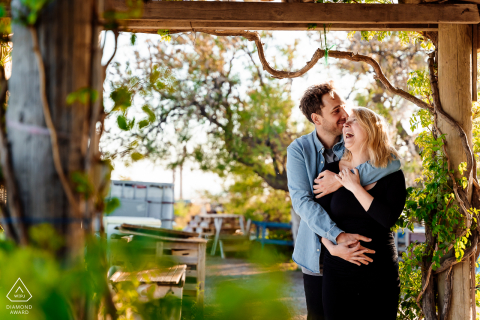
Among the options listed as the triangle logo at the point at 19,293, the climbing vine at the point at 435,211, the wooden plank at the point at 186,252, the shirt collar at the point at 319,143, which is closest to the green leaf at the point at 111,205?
the triangle logo at the point at 19,293

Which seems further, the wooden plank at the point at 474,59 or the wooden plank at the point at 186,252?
the wooden plank at the point at 186,252

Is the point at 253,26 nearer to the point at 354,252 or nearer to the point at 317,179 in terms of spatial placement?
the point at 317,179

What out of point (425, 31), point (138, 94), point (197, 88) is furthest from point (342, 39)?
point (138, 94)

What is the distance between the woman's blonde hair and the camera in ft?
6.19

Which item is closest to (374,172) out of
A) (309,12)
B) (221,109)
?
(309,12)

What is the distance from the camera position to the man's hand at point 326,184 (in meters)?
1.96

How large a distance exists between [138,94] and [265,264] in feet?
1.45

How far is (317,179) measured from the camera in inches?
79.4

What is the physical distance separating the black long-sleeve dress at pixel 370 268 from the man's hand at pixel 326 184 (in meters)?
0.05

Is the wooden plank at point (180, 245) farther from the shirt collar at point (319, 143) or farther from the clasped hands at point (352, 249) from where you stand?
the clasped hands at point (352, 249)

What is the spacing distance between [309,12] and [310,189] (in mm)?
1157

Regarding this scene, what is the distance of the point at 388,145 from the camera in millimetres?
1951

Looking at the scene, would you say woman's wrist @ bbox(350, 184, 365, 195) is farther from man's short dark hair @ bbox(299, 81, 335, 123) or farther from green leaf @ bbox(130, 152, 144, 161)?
green leaf @ bbox(130, 152, 144, 161)

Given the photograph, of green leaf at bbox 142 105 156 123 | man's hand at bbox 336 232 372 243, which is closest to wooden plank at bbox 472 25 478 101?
man's hand at bbox 336 232 372 243
